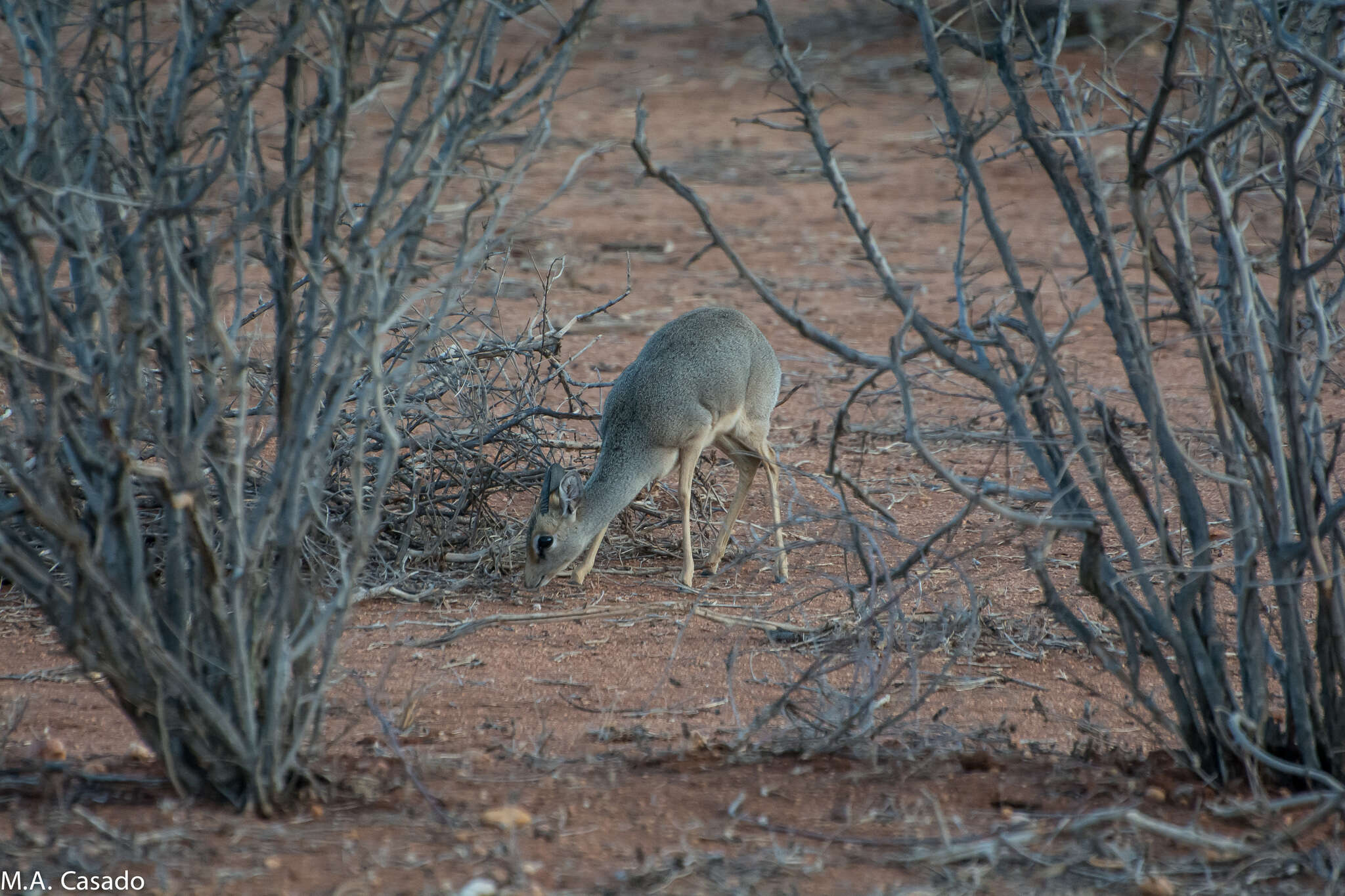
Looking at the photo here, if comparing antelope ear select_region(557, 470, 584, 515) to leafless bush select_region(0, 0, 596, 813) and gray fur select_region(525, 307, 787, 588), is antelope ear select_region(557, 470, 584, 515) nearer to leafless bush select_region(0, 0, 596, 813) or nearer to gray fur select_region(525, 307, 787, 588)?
gray fur select_region(525, 307, 787, 588)

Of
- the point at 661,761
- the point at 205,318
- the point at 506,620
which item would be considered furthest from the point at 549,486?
the point at 205,318

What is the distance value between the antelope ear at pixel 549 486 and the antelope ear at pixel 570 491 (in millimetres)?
27

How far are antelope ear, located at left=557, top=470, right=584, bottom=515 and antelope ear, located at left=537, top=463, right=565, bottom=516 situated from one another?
0.03 metres

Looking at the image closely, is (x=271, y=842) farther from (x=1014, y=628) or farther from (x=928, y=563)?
(x=928, y=563)

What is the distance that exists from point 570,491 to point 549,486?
18 centimetres

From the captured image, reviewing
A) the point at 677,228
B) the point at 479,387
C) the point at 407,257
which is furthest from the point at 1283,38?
the point at 677,228

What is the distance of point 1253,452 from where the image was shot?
388 cm

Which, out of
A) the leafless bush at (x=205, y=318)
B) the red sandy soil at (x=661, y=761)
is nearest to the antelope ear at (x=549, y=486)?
the red sandy soil at (x=661, y=761)

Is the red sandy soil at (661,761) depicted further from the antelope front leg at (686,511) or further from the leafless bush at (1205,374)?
the leafless bush at (1205,374)

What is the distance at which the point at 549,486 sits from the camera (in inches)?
279

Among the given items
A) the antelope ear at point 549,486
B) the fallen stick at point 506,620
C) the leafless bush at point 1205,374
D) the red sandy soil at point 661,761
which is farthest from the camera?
the antelope ear at point 549,486

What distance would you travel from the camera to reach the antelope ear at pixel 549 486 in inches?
278

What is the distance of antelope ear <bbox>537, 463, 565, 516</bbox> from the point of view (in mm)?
7066

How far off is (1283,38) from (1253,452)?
1.20m
